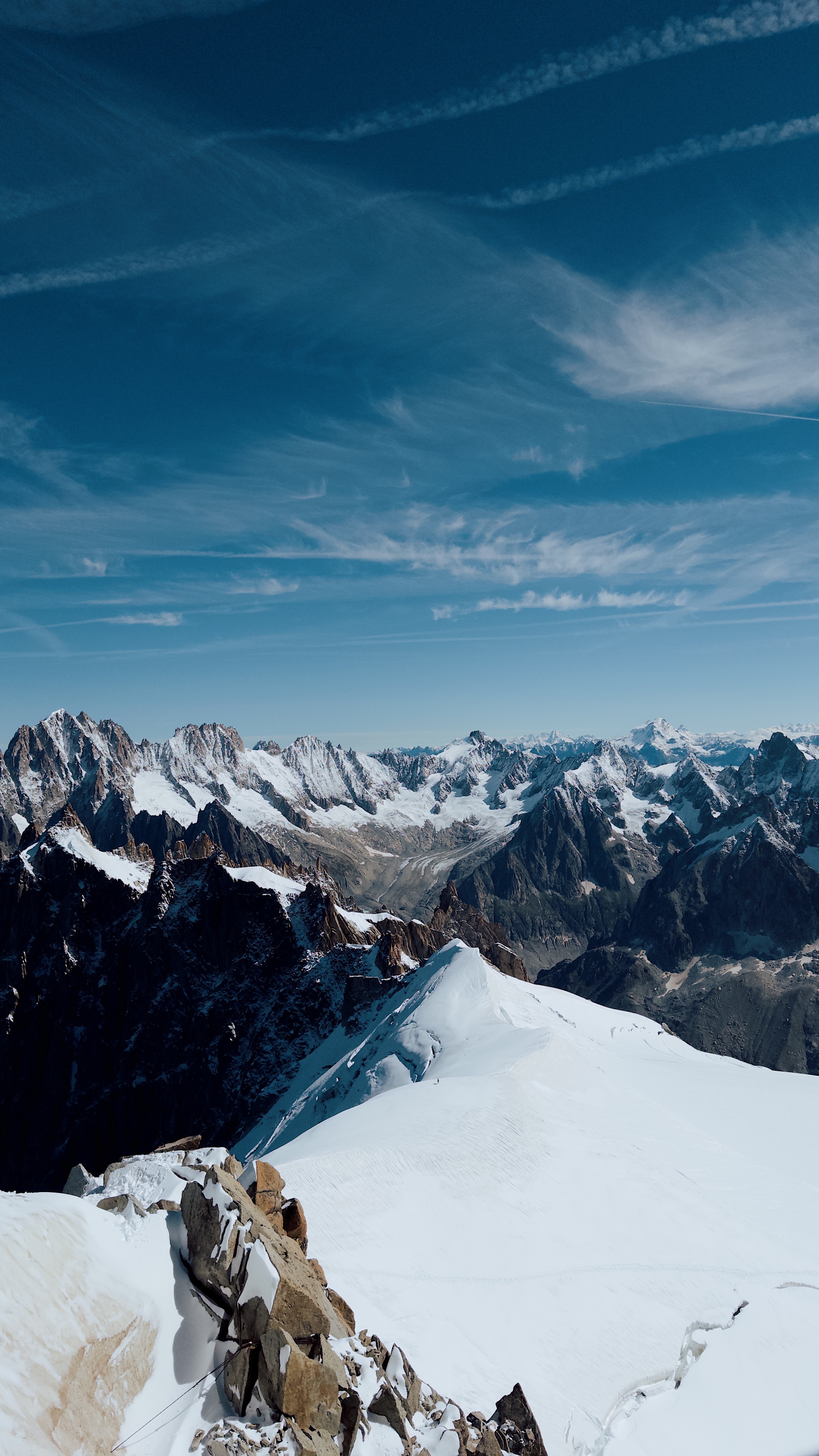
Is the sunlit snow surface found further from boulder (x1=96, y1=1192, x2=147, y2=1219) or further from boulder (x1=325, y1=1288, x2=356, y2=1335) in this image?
boulder (x1=325, y1=1288, x2=356, y2=1335)

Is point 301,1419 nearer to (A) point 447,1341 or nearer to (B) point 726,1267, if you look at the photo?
(A) point 447,1341

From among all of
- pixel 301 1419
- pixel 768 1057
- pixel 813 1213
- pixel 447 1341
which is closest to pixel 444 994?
pixel 813 1213

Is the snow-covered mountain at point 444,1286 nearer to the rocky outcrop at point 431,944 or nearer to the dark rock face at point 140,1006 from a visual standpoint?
the rocky outcrop at point 431,944

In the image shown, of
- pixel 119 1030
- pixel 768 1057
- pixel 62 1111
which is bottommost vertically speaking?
pixel 768 1057

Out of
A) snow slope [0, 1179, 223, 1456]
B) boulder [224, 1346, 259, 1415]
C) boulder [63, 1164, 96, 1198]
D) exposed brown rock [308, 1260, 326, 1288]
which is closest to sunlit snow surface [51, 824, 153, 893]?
boulder [63, 1164, 96, 1198]

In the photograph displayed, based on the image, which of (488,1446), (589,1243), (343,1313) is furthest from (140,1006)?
(488,1446)
